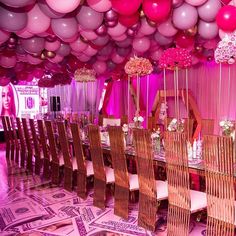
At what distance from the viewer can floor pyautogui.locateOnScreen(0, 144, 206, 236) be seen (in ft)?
10.1

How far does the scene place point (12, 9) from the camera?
10.9 feet

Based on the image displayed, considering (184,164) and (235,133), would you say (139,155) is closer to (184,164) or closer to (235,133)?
(184,164)

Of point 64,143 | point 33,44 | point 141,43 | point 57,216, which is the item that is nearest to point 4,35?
point 33,44

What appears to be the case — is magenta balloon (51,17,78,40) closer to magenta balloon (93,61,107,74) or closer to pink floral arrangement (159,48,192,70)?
pink floral arrangement (159,48,192,70)

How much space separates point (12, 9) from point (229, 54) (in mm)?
2416

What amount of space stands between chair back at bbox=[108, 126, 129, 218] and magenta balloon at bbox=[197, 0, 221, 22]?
1.76 metres

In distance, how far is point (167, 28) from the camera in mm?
4137

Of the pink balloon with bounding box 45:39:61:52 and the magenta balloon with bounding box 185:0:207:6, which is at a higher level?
the magenta balloon with bounding box 185:0:207:6

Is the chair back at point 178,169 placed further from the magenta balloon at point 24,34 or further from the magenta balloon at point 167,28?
the magenta balloon at point 24,34

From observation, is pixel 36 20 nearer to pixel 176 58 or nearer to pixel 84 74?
pixel 176 58

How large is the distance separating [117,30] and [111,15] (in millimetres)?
398

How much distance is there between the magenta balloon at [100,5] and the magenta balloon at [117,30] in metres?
0.57

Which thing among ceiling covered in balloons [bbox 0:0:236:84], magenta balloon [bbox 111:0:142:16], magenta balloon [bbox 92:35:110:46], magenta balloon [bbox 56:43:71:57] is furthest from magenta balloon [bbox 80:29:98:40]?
magenta balloon [bbox 111:0:142:16]

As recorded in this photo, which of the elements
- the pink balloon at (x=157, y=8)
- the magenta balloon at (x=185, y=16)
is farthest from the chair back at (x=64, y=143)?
the magenta balloon at (x=185, y=16)
